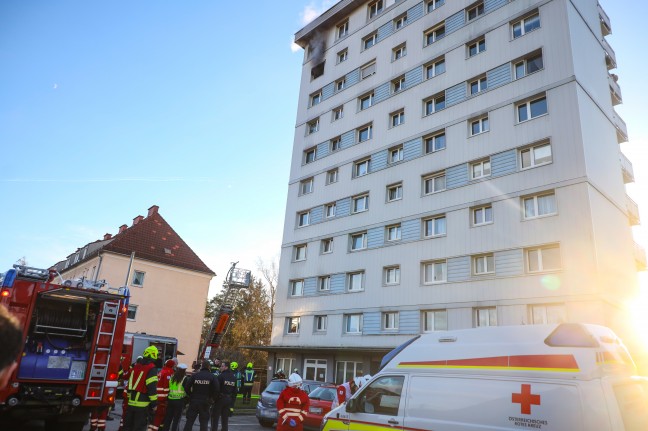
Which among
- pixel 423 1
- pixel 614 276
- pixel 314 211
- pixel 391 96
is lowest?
pixel 614 276

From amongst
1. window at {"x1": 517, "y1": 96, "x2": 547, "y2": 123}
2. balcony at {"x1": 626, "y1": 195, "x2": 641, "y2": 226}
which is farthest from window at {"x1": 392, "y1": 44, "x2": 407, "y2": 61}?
balcony at {"x1": 626, "y1": 195, "x2": 641, "y2": 226}

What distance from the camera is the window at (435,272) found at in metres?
22.5

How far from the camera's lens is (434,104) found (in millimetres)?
Answer: 26203

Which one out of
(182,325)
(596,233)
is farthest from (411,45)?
(182,325)

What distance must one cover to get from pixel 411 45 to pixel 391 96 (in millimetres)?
3408

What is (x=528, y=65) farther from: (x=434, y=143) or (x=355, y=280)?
(x=355, y=280)

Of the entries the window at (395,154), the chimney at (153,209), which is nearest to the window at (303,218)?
the window at (395,154)

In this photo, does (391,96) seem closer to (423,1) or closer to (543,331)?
(423,1)

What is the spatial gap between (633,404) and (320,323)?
76.8 ft

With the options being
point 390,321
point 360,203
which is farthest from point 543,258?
point 360,203

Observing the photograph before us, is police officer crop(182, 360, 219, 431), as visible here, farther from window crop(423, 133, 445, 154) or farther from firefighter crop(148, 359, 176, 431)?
window crop(423, 133, 445, 154)

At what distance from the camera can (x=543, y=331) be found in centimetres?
605

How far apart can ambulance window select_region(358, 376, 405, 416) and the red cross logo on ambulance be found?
70.5 inches

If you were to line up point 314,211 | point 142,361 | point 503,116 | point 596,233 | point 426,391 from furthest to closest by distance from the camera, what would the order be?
point 314,211 < point 503,116 < point 596,233 < point 142,361 < point 426,391
